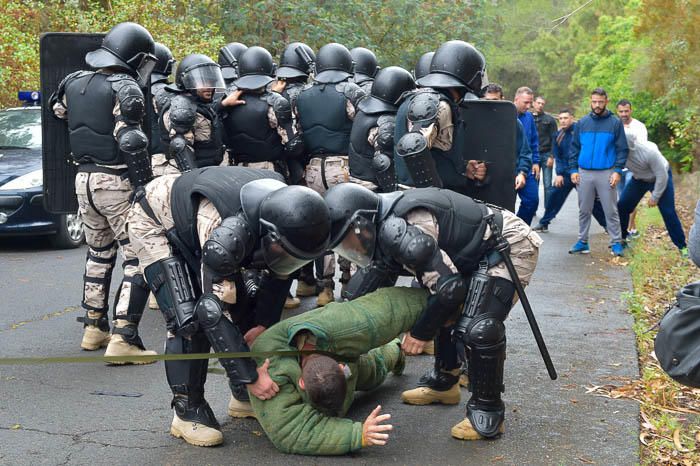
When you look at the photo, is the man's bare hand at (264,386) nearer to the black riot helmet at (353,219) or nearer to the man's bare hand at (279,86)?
the black riot helmet at (353,219)

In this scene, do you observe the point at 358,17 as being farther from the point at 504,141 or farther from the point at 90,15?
the point at 504,141

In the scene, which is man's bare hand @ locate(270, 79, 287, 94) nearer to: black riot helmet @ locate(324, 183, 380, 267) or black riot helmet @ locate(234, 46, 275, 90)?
black riot helmet @ locate(234, 46, 275, 90)

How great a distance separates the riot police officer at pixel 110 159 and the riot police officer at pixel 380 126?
1731mm

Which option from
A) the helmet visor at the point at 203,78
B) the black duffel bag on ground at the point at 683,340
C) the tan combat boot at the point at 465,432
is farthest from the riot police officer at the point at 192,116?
the black duffel bag on ground at the point at 683,340

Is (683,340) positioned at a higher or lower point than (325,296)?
higher

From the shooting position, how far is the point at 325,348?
4672 millimetres

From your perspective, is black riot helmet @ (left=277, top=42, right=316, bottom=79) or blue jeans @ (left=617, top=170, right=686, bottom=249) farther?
blue jeans @ (left=617, top=170, right=686, bottom=249)

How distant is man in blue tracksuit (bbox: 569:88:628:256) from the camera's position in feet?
37.7

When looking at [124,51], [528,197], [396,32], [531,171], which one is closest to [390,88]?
[124,51]

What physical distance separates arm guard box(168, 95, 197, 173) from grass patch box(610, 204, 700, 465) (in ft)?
11.5

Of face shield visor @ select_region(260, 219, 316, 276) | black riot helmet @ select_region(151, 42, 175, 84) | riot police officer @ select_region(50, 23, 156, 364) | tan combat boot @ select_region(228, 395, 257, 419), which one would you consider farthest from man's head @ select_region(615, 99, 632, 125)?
face shield visor @ select_region(260, 219, 316, 276)

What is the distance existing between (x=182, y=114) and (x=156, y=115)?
604 mm

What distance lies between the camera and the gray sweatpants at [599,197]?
37.8 ft

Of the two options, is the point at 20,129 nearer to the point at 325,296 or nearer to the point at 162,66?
the point at 162,66
